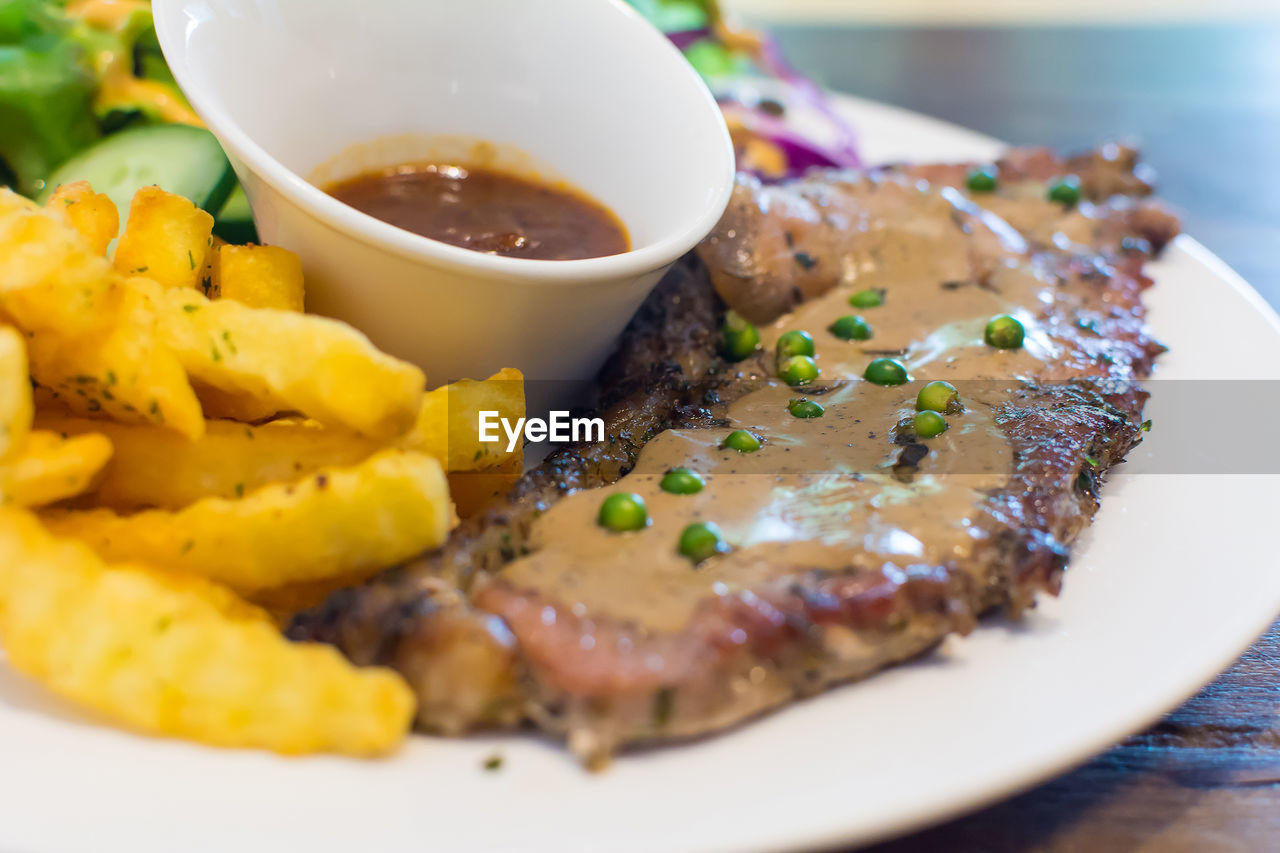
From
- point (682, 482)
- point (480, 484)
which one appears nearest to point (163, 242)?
point (480, 484)

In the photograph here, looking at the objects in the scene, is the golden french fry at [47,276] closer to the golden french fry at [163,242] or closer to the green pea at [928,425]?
the golden french fry at [163,242]

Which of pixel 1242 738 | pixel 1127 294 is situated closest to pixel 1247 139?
pixel 1127 294

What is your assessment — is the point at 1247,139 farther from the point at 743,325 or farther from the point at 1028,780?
the point at 1028,780

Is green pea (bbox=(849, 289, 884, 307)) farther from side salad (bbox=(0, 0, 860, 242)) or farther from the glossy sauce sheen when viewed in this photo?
side salad (bbox=(0, 0, 860, 242))

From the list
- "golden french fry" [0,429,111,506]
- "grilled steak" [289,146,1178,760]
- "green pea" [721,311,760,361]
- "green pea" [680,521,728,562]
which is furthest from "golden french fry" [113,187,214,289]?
"green pea" [721,311,760,361]

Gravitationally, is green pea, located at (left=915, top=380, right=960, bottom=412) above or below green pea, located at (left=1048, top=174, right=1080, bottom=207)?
below

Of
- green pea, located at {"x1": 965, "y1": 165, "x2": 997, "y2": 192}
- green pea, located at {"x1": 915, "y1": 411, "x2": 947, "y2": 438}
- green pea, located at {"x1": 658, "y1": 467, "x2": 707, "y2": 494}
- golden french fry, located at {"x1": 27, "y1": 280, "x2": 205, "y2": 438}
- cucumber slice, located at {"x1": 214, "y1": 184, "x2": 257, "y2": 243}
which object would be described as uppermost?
green pea, located at {"x1": 965, "y1": 165, "x2": 997, "y2": 192}

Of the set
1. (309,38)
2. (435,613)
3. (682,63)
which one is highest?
(682,63)
